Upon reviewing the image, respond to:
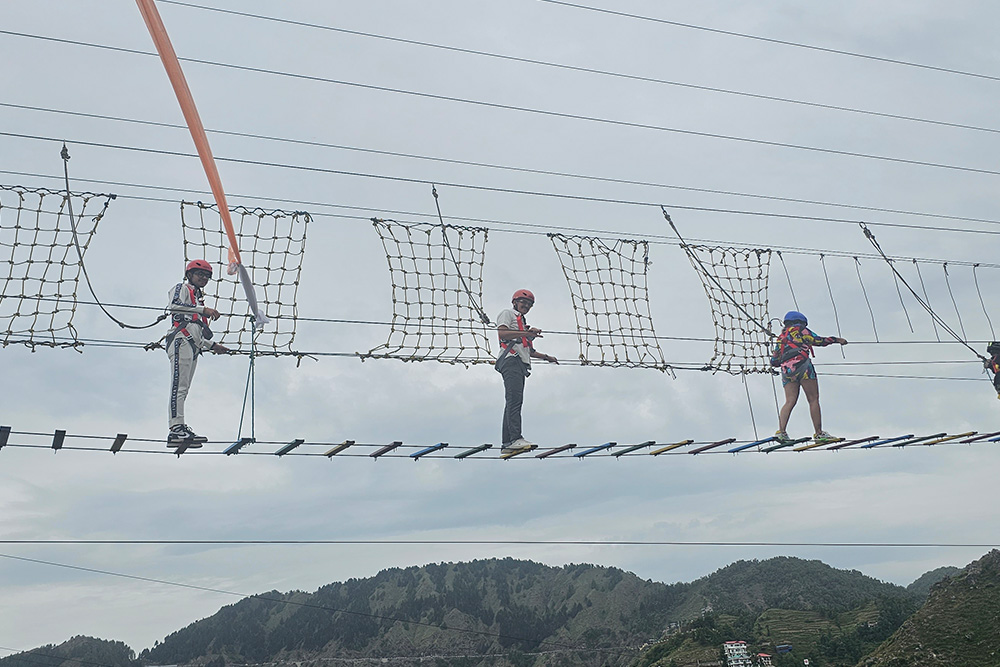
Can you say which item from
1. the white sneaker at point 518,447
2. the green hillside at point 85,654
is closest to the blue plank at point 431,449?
the white sneaker at point 518,447

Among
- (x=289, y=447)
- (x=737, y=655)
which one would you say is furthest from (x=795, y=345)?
(x=737, y=655)

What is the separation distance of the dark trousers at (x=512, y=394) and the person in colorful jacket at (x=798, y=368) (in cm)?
387

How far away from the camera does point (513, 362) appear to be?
1109cm

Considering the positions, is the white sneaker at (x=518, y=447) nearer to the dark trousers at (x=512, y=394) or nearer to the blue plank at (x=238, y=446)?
the dark trousers at (x=512, y=394)

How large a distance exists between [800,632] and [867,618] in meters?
7.94

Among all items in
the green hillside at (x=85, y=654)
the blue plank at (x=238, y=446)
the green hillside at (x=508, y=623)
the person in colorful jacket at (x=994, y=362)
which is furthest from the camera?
the green hillside at (x=85, y=654)

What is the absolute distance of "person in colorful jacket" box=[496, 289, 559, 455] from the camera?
1102 centimetres

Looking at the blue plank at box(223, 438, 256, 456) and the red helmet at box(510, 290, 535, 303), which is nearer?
the blue plank at box(223, 438, 256, 456)

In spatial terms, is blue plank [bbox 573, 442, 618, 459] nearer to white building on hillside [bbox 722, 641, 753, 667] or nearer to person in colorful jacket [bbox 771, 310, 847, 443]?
person in colorful jacket [bbox 771, 310, 847, 443]

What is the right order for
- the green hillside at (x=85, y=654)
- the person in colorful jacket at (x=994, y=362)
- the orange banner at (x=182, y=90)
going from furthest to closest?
the green hillside at (x=85, y=654) < the person in colorful jacket at (x=994, y=362) < the orange banner at (x=182, y=90)

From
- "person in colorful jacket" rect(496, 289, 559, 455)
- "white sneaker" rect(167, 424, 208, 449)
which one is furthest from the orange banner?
"person in colorful jacket" rect(496, 289, 559, 455)

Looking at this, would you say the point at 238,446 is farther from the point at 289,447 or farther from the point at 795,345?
the point at 795,345

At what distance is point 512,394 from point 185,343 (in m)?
3.94

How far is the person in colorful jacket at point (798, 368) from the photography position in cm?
1251
